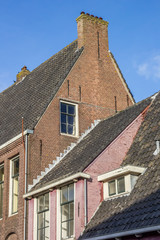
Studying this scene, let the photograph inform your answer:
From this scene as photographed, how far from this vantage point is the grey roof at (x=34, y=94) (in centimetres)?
2006

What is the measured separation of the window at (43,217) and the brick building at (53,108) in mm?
584

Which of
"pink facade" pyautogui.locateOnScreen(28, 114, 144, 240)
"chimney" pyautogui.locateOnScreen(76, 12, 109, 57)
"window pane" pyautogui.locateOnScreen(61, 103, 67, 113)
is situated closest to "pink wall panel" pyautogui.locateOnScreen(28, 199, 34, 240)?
"pink facade" pyautogui.locateOnScreen(28, 114, 144, 240)

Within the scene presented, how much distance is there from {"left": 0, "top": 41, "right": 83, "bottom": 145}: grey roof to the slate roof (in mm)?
4896

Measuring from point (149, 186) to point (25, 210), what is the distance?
19.3 ft

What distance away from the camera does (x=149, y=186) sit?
13516 mm

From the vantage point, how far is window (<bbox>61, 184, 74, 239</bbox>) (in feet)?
51.9

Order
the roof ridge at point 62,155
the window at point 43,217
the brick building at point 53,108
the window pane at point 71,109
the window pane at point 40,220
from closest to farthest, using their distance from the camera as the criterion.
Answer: the window at point 43,217 < the window pane at point 40,220 < the roof ridge at point 62,155 < the brick building at point 53,108 < the window pane at point 71,109

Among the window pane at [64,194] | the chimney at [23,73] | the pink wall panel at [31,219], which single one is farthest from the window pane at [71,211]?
the chimney at [23,73]

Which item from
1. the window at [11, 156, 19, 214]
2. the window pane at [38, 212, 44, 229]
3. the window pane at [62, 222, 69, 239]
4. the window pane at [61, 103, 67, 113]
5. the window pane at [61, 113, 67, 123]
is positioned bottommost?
the window pane at [62, 222, 69, 239]

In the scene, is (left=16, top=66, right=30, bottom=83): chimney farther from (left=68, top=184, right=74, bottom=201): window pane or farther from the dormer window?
the dormer window

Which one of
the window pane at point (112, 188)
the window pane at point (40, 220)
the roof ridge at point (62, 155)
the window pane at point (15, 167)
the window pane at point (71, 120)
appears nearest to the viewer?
the window pane at point (112, 188)

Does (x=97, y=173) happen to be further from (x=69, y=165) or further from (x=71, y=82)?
(x=71, y=82)

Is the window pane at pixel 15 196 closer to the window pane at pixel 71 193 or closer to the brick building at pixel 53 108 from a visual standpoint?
the brick building at pixel 53 108

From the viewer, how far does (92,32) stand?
22.1 m
